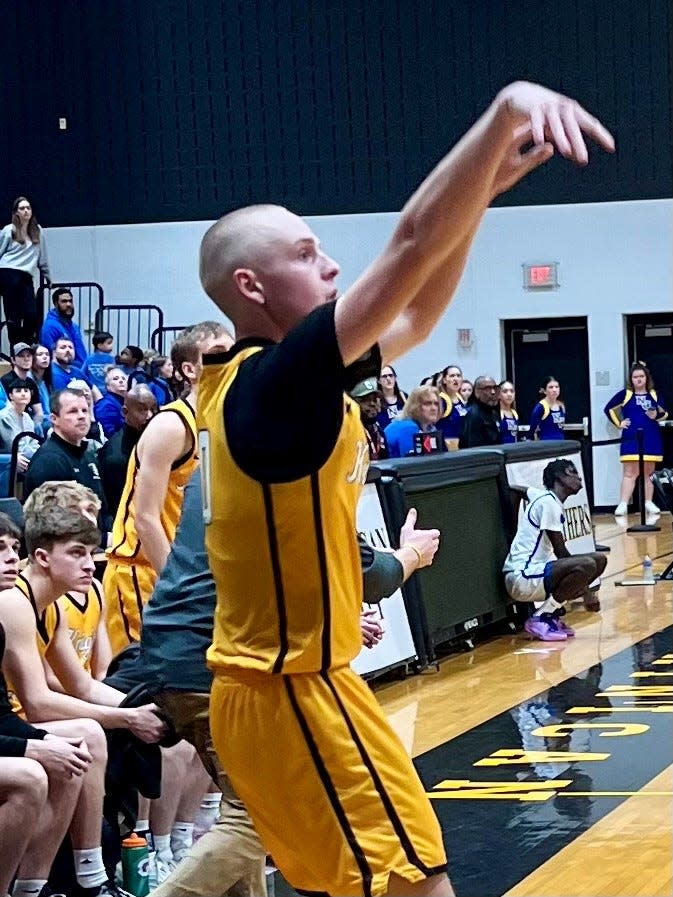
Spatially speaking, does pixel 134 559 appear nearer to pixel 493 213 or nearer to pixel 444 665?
pixel 444 665

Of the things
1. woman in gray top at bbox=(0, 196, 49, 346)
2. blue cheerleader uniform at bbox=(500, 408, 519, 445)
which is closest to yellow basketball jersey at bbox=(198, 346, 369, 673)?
blue cheerleader uniform at bbox=(500, 408, 519, 445)

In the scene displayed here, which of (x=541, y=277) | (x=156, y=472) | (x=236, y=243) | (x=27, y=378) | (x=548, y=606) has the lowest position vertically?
(x=548, y=606)

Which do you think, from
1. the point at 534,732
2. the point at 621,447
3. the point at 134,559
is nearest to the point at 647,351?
the point at 621,447

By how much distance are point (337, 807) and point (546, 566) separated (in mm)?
8483

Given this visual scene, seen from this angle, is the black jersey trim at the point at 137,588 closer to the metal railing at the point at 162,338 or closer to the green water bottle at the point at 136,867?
the green water bottle at the point at 136,867

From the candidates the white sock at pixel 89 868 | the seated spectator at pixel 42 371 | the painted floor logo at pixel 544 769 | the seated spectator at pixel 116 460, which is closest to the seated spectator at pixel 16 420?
the seated spectator at pixel 42 371

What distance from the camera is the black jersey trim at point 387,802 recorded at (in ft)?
8.47

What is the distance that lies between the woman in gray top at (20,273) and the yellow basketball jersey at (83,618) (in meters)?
14.4

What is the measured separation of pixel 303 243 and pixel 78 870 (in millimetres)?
2957

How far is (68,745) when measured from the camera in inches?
188

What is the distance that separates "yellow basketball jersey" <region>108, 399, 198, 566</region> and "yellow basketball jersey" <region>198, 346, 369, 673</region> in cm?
234

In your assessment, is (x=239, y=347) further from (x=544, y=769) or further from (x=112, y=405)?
(x=112, y=405)

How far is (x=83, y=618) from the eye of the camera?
5715 mm

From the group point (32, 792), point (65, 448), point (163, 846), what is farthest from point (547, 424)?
point (32, 792)
